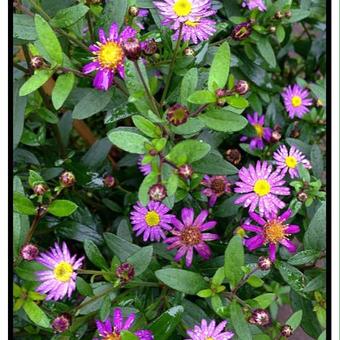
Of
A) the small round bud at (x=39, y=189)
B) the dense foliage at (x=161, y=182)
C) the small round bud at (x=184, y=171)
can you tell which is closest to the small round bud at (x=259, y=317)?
the dense foliage at (x=161, y=182)

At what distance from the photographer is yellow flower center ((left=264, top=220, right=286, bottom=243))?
78cm

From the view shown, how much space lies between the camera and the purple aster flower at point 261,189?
82cm

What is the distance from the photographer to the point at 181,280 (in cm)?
75

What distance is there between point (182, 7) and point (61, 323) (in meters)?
0.44

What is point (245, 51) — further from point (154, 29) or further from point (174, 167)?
point (174, 167)

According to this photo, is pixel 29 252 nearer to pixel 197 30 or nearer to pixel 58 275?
pixel 58 275

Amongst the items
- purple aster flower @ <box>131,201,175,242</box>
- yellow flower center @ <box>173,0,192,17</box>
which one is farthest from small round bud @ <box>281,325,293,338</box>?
yellow flower center @ <box>173,0,192,17</box>

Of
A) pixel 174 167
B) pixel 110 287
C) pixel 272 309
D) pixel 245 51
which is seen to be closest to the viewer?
pixel 174 167

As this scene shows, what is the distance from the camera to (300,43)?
4.09 ft

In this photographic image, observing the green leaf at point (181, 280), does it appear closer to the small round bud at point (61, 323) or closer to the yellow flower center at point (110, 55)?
the small round bud at point (61, 323)

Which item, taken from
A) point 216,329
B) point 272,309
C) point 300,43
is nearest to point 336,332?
point 216,329

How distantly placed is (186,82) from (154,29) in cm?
24

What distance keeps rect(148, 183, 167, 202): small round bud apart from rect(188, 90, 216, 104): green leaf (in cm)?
12

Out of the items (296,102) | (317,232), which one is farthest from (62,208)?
(296,102)
